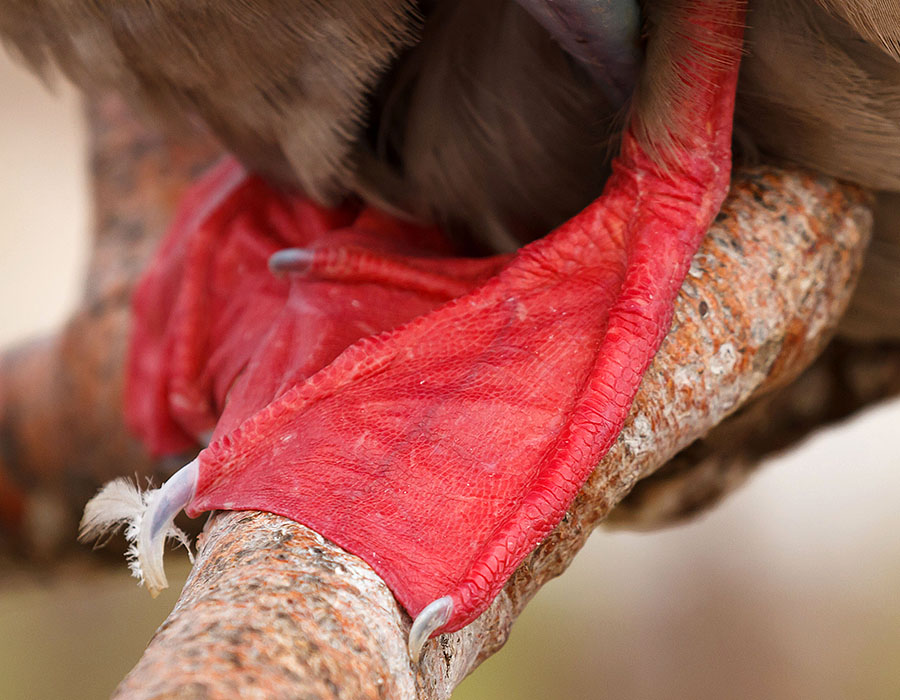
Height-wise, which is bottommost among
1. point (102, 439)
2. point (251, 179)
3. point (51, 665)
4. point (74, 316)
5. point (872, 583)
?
point (872, 583)

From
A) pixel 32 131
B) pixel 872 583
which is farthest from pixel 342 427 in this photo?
pixel 32 131

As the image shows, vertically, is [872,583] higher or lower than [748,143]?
lower

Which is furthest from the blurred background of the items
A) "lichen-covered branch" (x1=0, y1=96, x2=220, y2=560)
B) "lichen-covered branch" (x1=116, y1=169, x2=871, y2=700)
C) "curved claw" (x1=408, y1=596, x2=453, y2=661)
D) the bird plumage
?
"curved claw" (x1=408, y1=596, x2=453, y2=661)

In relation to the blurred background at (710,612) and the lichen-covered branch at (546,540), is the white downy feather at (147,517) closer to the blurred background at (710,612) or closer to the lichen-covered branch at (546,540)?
the lichen-covered branch at (546,540)

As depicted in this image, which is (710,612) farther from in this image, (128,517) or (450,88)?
(128,517)

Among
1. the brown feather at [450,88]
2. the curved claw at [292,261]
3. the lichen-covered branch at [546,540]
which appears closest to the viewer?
the lichen-covered branch at [546,540]

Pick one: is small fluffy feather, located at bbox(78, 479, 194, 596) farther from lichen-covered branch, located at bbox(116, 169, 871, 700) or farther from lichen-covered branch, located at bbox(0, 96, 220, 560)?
lichen-covered branch, located at bbox(0, 96, 220, 560)

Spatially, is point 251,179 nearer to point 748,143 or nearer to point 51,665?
point 748,143

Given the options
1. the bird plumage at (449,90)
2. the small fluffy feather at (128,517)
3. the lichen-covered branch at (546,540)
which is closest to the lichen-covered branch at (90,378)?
the bird plumage at (449,90)
